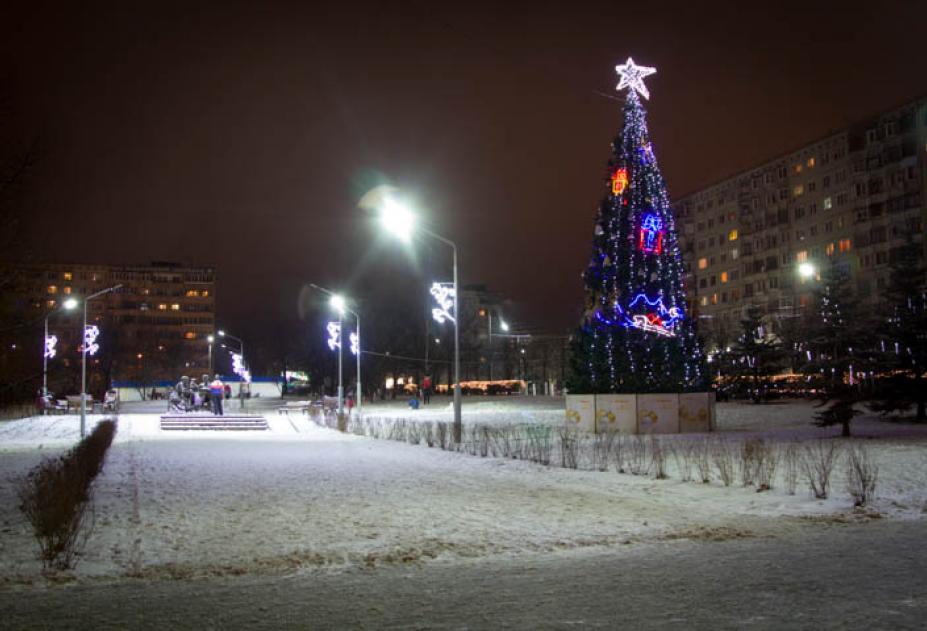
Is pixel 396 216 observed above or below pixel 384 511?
above

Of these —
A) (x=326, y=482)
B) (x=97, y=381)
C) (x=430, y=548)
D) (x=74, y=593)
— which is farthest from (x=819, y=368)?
(x=97, y=381)

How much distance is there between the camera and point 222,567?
860 cm

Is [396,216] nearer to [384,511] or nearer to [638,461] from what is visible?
[638,461]

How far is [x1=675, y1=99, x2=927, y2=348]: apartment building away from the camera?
77625 mm

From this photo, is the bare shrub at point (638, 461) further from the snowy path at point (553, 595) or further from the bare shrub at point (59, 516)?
the bare shrub at point (59, 516)

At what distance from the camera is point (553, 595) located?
7254 millimetres

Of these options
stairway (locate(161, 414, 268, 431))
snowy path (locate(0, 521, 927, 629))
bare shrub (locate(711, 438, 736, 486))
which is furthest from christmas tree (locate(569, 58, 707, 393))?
snowy path (locate(0, 521, 927, 629))

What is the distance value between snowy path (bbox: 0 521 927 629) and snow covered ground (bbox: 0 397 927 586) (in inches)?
26.7

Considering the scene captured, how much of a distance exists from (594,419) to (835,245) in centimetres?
6721

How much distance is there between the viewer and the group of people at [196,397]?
1671 inches

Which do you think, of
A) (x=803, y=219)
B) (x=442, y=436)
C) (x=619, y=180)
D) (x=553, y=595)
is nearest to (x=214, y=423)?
(x=442, y=436)

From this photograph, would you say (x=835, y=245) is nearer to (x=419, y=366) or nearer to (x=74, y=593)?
(x=419, y=366)

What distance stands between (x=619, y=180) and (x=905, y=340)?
13484mm

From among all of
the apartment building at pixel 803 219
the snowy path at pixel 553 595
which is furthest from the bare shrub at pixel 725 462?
the apartment building at pixel 803 219
